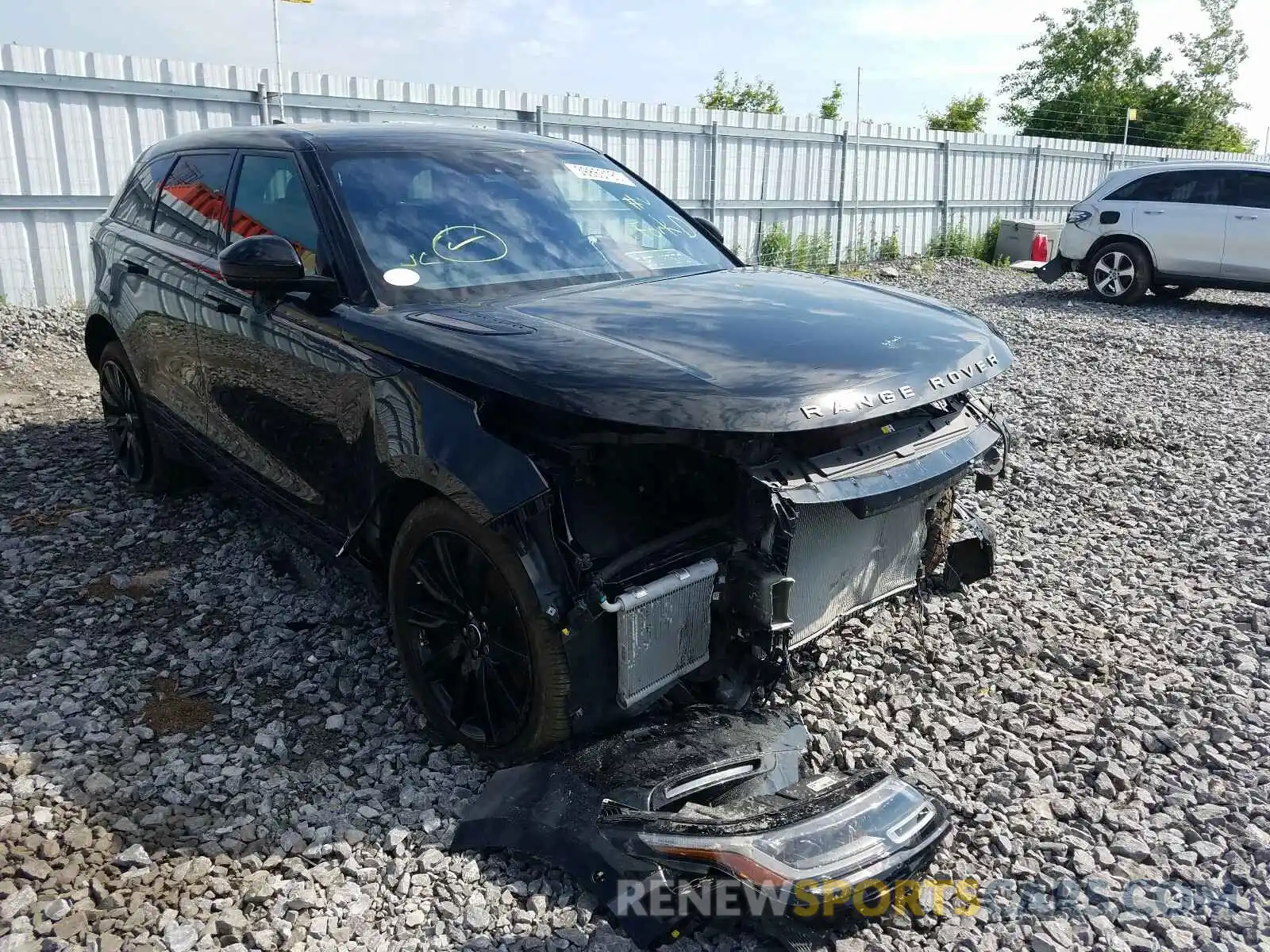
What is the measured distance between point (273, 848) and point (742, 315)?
2.05 m

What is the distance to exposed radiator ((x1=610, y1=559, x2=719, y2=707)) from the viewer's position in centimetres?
261

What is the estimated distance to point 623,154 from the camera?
42.5ft

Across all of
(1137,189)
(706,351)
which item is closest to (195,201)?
(706,351)

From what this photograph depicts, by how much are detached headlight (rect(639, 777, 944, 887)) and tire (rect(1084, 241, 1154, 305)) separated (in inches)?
484

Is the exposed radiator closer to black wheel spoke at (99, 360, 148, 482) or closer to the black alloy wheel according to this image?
the black alloy wheel

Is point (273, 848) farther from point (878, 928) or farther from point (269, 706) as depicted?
point (878, 928)

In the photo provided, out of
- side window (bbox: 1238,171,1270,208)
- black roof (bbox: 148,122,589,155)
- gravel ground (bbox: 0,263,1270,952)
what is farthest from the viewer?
side window (bbox: 1238,171,1270,208)

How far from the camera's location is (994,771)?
122 inches

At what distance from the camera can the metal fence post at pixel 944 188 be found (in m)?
17.7

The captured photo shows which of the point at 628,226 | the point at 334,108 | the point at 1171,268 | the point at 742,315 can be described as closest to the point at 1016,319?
the point at 1171,268

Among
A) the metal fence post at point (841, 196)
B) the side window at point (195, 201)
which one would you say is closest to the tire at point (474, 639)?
the side window at point (195, 201)

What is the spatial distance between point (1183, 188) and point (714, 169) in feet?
19.7

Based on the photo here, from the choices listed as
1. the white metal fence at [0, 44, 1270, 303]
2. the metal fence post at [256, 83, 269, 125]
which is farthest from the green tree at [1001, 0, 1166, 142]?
the metal fence post at [256, 83, 269, 125]

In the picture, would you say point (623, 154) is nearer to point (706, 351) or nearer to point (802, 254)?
point (802, 254)
